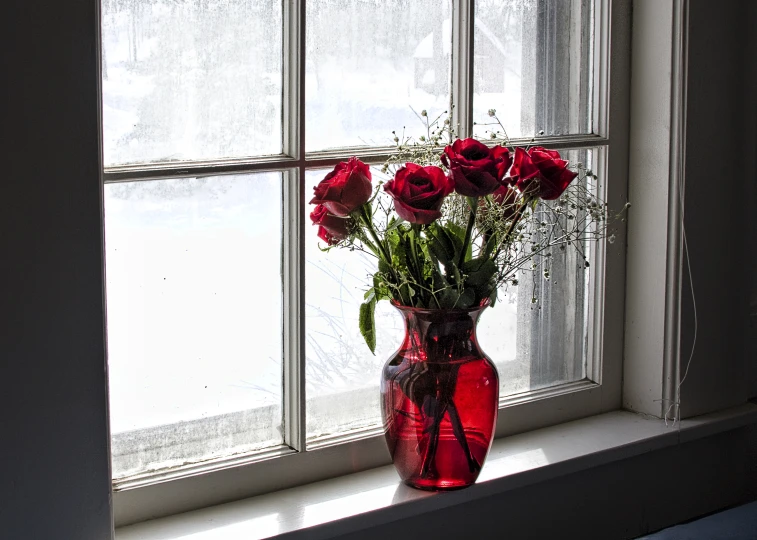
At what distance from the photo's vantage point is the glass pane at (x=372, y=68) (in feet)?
4.54

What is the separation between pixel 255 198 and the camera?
1349 millimetres

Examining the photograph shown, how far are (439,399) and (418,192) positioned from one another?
31 cm

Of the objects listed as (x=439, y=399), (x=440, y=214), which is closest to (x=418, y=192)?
(x=440, y=214)

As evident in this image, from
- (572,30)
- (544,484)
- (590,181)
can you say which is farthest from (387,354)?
(572,30)

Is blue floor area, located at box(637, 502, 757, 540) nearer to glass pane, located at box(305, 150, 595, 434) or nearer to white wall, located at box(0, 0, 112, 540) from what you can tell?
glass pane, located at box(305, 150, 595, 434)

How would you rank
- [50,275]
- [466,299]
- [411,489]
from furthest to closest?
[411,489] < [466,299] < [50,275]

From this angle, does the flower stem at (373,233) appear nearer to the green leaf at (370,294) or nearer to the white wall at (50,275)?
the green leaf at (370,294)

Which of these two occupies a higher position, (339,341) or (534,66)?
(534,66)

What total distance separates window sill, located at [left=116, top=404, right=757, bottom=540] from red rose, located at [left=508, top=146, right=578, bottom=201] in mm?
459

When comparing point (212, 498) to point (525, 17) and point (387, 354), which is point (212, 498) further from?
point (525, 17)

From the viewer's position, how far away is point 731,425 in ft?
5.86

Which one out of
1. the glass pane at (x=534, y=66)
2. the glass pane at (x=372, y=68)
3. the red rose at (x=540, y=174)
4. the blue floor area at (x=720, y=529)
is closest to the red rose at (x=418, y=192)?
the red rose at (x=540, y=174)

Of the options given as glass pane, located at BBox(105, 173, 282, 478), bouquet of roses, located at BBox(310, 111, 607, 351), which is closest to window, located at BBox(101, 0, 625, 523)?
glass pane, located at BBox(105, 173, 282, 478)

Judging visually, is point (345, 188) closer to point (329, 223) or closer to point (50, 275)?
point (329, 223)
